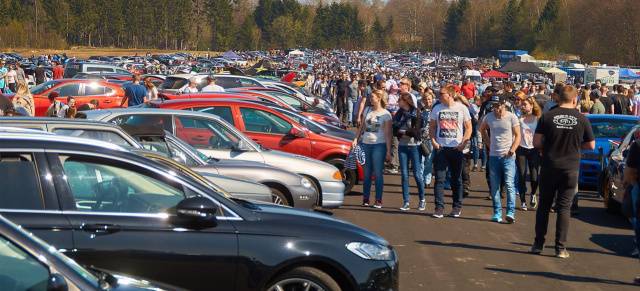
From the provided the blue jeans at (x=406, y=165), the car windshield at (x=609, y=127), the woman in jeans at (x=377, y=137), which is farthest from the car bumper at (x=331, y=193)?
the car windshield at (x=609, y=127)

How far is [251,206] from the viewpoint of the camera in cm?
553

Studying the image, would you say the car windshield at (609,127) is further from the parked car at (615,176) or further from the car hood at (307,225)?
the car hood at (307,225)

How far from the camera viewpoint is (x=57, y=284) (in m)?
3.01

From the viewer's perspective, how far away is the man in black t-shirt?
8289 millimetres

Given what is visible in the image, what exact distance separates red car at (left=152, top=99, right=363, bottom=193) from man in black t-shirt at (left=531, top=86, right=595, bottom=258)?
15.8 ft

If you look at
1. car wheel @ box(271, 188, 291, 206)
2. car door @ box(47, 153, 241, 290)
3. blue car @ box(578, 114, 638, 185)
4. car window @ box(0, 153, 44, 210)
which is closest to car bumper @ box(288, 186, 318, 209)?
car wheel @ box(271, 188, 291, 206)

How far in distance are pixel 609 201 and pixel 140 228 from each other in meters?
8.66

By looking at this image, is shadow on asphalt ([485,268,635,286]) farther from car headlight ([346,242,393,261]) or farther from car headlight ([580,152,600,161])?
car headlight ([580,152,600,161])

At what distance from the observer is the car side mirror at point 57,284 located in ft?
9.85

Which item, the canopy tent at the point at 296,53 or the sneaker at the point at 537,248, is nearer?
the sneaker at the point at 537,248

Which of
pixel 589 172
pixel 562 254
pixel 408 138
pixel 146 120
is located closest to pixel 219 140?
pixel 146 120

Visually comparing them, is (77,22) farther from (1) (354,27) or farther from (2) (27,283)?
(2) (27,283)

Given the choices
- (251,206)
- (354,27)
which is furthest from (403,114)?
(354,27)

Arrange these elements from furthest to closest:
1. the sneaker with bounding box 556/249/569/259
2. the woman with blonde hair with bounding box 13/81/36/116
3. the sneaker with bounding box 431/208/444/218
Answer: the woman with blonde hair with bounding box 13/81/36/116 → the sneaker with bounding box 431/208/444/218 → the sneaker with bounding box 556/249/569/259
